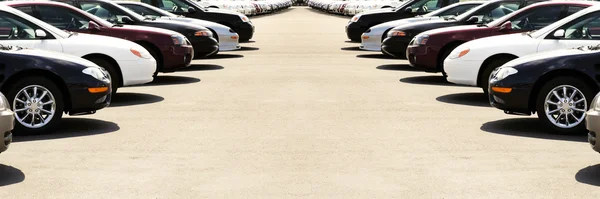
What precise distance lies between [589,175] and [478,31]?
8.89m

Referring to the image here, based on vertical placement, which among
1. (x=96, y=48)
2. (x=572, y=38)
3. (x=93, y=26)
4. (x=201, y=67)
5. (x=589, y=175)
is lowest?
(x=201, y=67)

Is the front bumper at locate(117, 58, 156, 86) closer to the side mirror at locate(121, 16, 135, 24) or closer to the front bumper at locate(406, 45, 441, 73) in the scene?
the side mirror at locate(121, 16, 135, 24)

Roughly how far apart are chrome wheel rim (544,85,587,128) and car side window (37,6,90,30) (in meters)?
8.35

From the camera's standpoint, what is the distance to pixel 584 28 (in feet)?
43.8

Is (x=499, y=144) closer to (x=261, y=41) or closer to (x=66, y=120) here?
(x=66, y=120)

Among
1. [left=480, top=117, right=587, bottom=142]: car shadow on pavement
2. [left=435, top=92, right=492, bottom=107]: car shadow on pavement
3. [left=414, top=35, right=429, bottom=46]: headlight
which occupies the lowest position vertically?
[left=435, top=92, right=492, bottom=107]: car shadow on pavement

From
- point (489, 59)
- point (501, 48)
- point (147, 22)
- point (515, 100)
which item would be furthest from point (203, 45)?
point (515, 100)

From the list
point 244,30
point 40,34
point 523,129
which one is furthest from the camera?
point 244,30

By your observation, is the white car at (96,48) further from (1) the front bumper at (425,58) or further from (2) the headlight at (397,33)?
(2) the headlight at (397,33)

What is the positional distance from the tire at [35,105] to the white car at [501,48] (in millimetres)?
5674

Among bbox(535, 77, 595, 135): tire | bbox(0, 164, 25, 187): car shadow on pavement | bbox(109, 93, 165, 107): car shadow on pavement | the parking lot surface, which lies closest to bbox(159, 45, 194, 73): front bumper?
the parking lot surface

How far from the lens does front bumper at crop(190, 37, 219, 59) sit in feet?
67.2

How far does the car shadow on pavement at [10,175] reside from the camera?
800 centimetres

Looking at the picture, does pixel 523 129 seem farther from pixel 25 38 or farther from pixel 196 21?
pixel 196 21
